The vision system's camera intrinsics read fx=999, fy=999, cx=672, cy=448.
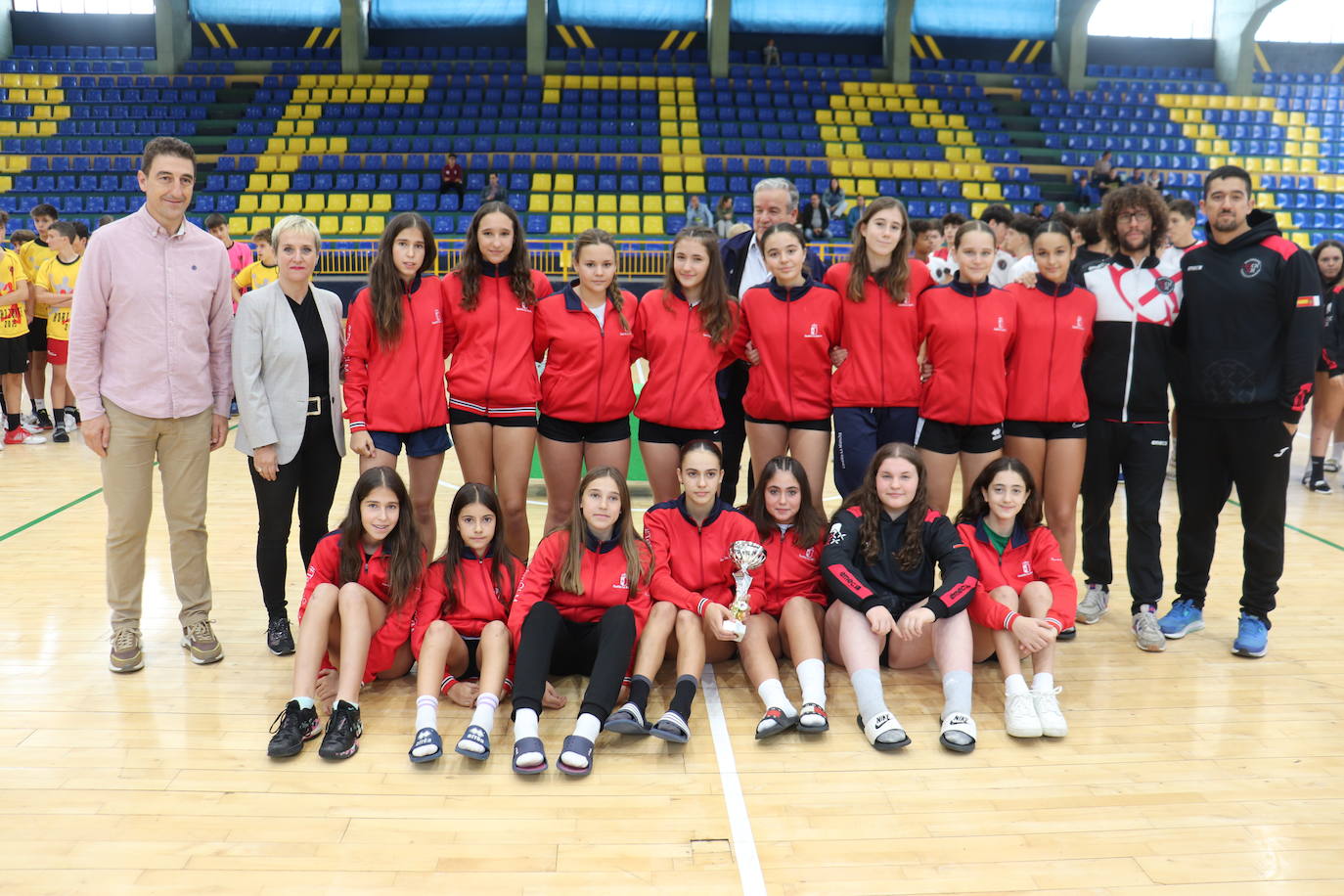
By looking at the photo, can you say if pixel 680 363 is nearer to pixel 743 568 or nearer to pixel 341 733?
pixel 743 568

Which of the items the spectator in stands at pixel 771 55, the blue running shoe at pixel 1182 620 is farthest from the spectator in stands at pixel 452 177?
the blue running shoe at pixel 1182 620

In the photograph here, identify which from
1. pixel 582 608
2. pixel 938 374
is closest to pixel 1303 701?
pixel 938 374

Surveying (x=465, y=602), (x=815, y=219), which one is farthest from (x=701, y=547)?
(x=815, y=219)

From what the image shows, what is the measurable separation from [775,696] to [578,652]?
66 cm

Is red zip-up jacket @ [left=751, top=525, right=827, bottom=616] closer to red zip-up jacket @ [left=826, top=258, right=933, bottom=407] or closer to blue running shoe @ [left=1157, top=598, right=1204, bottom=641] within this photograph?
red zip-up jacket @ [left=826, top=258, right=933, bottom=407]

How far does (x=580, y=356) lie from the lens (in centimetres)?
372

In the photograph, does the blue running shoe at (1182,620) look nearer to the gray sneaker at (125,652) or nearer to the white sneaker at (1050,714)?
the white sneaker at (1050,714)

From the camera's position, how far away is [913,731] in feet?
10.2

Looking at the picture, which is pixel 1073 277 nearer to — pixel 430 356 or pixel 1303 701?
pixel 1303 701

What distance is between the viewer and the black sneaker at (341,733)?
2.85 metres

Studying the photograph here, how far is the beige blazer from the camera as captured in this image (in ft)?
11.1

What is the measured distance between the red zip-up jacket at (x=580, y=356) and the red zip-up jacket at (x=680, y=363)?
10 cm

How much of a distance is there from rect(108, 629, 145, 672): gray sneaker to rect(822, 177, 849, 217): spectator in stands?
40.0 feet

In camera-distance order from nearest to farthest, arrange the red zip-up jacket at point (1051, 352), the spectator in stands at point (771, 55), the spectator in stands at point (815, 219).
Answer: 1. the red zip-up jacket at point (1051, 352)
2. the spectator in stands at point (815, 219)
3. the spectator in stands at point (771, 55)
